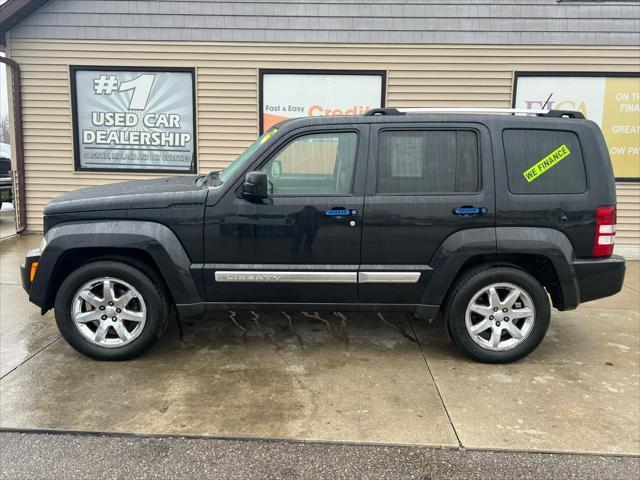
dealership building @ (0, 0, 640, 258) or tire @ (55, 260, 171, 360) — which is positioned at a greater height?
dealership building @ (0, 0, 640, 258)

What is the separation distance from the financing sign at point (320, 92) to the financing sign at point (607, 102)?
2.39 metres

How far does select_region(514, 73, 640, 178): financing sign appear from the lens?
8.11m

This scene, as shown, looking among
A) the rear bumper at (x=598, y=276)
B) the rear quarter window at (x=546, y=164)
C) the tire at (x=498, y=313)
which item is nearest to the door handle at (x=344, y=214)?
the tire at (x=498, y=313)

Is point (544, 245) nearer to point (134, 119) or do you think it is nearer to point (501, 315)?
point (501, 315)

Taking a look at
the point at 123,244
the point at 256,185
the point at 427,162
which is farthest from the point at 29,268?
the point at 427,162

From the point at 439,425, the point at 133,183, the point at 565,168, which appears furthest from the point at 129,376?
the point at 565,168

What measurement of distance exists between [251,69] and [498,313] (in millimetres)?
6036

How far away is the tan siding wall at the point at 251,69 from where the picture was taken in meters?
8.12

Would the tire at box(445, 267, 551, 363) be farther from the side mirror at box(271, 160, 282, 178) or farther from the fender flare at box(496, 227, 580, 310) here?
the side mirror at box(271, 160, 282, 178)

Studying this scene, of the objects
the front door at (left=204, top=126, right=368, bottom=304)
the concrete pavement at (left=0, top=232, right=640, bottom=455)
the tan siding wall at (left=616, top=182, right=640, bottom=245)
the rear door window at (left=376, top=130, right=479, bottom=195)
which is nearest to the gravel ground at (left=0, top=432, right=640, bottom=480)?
the concrete pavement at (left=0, top=232, right=640, bottom=455)

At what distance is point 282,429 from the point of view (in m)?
3.06

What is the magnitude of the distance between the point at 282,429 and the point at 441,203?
1972 mm

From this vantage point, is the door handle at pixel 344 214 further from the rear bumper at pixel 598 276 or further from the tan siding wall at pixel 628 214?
the tan siding wall at pixel 628 214

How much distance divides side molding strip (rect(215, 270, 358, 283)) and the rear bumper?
1725mm
